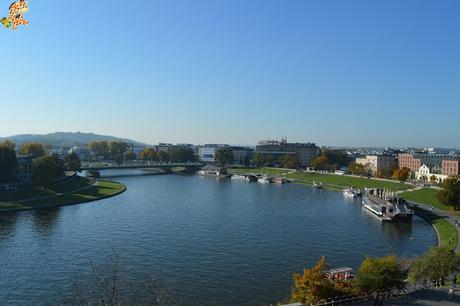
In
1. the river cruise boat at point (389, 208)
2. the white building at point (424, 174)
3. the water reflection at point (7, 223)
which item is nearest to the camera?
the water reflection at point (7, 223)

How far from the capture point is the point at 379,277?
883 inches

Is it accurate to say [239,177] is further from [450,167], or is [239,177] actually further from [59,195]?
[59,195]

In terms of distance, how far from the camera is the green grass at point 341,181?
87.8m

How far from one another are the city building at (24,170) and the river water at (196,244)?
1912cm

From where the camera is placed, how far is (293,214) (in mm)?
Answer: 58375

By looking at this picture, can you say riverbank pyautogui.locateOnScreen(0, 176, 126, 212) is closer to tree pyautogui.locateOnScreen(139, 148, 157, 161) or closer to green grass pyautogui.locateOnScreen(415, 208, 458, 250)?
green grass pyautogui.locateOnScreen(415, 208, 458, 250)

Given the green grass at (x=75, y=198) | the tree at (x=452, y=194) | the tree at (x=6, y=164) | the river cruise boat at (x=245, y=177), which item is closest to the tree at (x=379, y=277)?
the tree at (x=452, y=194)

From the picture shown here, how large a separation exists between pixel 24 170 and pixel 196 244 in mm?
49933

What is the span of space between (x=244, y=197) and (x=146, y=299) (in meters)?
50.9

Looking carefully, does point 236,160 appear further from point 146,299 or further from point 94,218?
point 146,299

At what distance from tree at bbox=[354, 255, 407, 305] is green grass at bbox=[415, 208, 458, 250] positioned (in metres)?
16.8

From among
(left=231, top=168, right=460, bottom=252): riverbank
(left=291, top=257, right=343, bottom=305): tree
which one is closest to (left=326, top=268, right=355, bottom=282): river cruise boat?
(left=291, top=257, right=343, bottom=305): tree

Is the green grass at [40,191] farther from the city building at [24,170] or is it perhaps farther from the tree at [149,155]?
the tree at [149,155]

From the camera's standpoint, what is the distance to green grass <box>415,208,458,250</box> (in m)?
41.4
